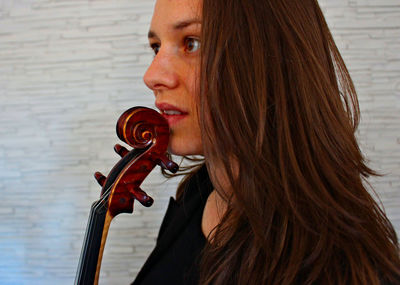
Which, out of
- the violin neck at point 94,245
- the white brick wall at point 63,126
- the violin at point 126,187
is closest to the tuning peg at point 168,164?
the violin at point 126,187

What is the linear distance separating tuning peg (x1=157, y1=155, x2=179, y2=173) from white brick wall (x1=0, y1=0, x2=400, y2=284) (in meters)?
0.50

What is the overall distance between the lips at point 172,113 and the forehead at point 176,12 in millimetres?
110

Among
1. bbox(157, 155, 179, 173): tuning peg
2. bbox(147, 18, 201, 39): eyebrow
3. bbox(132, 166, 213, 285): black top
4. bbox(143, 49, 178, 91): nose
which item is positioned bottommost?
bbox(132, 166, 213, 285): black top

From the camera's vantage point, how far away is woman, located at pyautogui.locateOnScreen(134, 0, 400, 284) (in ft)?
1.46

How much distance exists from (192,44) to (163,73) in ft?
0.19

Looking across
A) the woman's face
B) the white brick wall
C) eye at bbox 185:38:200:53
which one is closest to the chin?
the woman's face

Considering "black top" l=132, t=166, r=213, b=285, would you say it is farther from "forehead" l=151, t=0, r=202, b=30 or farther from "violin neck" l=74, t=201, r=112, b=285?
"forehead" l=151, t=0, r=202, b=30

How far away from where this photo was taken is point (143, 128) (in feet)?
1.65

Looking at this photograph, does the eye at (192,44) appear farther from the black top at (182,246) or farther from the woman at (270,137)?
the black top at (182,246)

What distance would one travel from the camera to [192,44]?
51cm

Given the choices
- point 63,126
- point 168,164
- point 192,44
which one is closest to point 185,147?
point 168,164

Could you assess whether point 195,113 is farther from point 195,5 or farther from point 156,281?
point 156,281

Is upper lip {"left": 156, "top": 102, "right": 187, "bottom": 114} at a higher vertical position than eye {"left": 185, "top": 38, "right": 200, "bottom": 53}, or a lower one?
lower

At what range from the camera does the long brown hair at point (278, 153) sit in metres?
0.45
